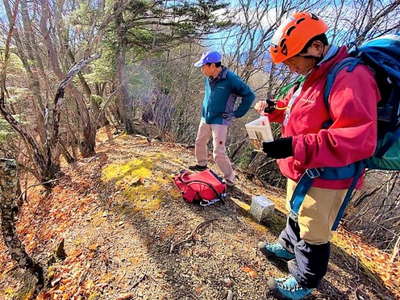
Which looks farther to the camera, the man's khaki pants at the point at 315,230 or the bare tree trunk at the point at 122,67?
the bare tree trunk at the point at 122,67

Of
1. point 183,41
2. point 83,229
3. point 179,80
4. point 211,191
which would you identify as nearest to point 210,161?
point 211,191

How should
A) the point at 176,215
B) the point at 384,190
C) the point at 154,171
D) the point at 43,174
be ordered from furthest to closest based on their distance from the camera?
1. the point at 384,190
2. the point at 43,174
3. the point at 154,171
4. the point at 176,215

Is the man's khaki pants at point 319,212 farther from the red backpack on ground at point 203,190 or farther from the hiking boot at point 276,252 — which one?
the red backpack on ground at point 203,190

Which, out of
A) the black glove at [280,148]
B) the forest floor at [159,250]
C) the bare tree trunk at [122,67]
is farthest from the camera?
the bare tree trunk at [122,67]

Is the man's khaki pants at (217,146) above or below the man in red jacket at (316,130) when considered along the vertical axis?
below

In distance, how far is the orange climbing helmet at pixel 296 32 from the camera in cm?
159

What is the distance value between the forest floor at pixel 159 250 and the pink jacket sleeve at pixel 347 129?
Answer: 1539 millimetres

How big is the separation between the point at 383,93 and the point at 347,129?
37 cm

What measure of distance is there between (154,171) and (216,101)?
5.75 ft

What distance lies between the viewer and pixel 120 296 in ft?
7.66

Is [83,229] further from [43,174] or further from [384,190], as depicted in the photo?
[384,190]

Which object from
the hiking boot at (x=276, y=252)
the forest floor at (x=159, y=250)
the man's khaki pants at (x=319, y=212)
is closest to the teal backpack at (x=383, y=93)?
the man's khaki pants at (x=319, y=212)

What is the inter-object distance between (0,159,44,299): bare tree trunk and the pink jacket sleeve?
2.58 m

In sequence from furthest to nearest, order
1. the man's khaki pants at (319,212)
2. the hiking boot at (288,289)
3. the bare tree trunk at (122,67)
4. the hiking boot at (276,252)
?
the bare tree trunk at (122,67), the hiking boot at (276,252), the hiking boot at (288,289), the man's khaki pants at (319,212)
